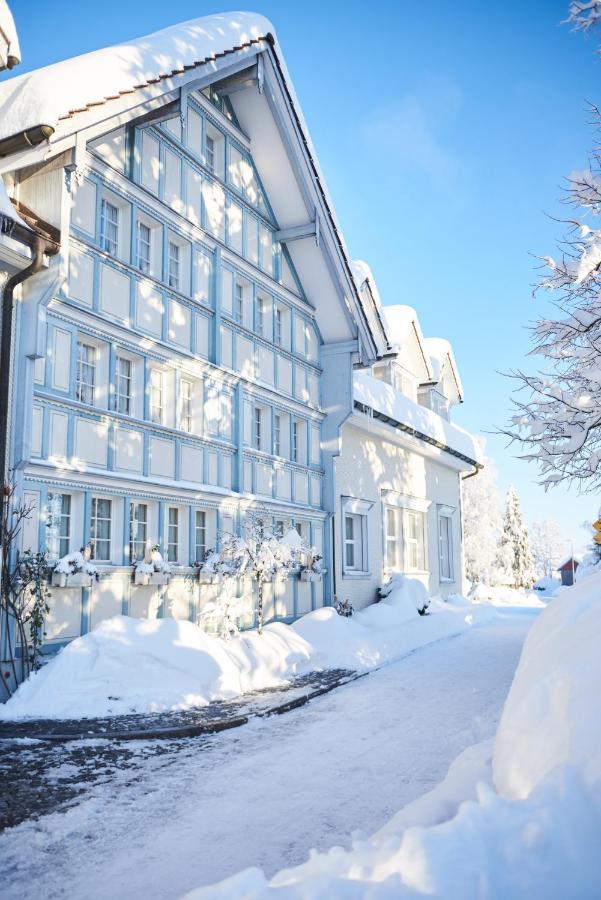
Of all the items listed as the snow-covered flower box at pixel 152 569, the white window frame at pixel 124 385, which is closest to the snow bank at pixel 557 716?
the snow-covered flower box at pixel 152 569

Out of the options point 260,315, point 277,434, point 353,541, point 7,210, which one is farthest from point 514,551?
point 7,210

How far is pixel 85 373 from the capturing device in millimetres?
12484

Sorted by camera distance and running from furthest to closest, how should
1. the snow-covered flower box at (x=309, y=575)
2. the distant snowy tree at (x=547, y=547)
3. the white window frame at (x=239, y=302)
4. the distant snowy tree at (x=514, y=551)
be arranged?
the distant snowy tree at (x=547, y=547), the distant snowy tree at (x=514, y=551), the snow-covered flower box at (x=309, y=575), the white window frame at (x=239, y=302)

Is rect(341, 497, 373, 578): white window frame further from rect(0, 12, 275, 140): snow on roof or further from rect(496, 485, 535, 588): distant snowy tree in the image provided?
rect(496, 485, 535, 588): distant snowy tree

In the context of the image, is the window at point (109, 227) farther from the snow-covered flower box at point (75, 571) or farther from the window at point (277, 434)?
the window at point (277, 434)

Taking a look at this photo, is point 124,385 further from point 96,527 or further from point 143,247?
point 143,247

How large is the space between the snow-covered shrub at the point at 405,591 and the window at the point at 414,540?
1966 millimetres

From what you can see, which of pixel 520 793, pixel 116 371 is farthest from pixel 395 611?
pixel 520 793

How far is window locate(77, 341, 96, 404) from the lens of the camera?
40.3 feet

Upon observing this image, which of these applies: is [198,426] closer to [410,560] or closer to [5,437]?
[5,437]

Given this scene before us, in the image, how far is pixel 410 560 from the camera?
82.1 ft

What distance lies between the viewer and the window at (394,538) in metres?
23.6

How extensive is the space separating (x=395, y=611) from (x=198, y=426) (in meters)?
8.19

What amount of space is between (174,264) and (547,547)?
367 ft
